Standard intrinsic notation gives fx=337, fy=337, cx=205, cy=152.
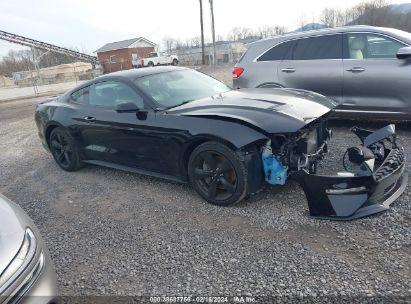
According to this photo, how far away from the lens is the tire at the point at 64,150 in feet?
16.8

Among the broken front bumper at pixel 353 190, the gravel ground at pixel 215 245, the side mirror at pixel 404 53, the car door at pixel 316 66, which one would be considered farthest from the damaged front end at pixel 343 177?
the car door at pixel 316 66

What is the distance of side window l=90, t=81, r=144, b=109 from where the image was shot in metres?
4.25

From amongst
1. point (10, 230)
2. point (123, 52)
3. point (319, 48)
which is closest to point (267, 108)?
point (10, 230)

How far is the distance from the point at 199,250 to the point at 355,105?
3.75 meters

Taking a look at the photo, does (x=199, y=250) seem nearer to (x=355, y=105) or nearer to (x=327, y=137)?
(x=327, y=137)

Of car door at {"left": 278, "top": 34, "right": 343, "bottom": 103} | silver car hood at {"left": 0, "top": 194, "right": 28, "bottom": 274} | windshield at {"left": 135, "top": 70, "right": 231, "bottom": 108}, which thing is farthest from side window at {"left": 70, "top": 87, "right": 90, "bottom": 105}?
car door at {"left": 278, "top": 34, "right": 343, "bottom": 103}

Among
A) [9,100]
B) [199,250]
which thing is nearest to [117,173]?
[199,250]

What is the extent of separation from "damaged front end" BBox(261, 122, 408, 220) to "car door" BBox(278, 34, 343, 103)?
6.15 ft

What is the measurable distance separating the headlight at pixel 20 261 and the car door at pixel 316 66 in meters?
4.81

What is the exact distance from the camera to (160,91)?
429cm

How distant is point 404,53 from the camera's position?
4707 mm

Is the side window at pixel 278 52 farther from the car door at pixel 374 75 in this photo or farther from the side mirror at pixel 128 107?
the side mirror at pixel 128 107

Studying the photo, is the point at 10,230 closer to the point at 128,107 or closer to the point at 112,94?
the point at 128,107

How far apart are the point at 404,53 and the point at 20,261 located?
5.14m
